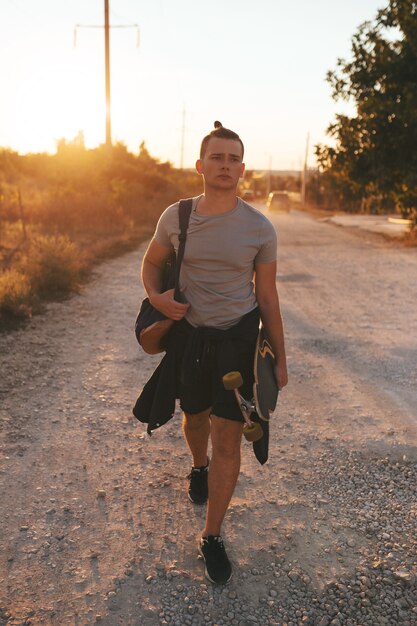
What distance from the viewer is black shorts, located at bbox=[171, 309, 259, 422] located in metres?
2.54

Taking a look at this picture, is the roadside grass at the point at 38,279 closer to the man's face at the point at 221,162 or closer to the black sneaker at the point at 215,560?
the black sneaker at the point at 215,560

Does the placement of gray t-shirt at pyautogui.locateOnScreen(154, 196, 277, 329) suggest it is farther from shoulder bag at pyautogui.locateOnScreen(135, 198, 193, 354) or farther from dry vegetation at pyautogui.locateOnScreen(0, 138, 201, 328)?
dry vegetation at pyautogui.locateOnScreen(0, 138, 201, 328)

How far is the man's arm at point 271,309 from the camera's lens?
2.61 meters

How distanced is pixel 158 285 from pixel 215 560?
4.18 ft

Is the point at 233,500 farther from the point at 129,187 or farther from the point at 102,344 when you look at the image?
the point at 129,187

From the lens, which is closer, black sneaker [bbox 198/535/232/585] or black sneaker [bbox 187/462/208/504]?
black sneaker [bbox 198/535/232/585]

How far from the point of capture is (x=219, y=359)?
2.58 m

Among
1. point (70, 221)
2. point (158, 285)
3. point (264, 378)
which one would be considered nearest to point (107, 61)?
point (70, 221)

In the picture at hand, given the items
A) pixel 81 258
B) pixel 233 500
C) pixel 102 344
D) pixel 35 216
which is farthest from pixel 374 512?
pixel 35 216

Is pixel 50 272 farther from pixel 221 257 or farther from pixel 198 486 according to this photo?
pixel 221 257

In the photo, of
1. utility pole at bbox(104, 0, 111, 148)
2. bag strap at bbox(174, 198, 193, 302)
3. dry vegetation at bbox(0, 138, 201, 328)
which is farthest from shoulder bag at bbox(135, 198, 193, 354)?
utility pole at bbox(104, 0, 111, 148)

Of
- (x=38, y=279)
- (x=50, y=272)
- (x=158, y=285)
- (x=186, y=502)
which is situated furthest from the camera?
(x=50, y=272)

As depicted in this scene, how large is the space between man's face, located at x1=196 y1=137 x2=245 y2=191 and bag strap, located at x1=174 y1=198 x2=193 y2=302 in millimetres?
158

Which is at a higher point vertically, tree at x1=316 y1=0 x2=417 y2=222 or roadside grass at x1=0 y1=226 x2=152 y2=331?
tree at x1=316 y1=0 x2=417 y2=222
